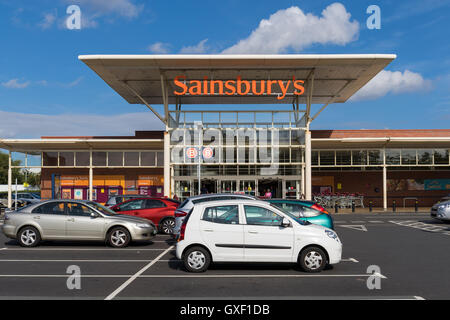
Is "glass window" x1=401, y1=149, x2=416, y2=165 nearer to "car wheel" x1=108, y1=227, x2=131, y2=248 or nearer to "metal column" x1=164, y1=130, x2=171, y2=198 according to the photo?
"metal column" x1=164, y1=130, x2=171, y2=198

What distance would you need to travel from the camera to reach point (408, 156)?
33.8 meters

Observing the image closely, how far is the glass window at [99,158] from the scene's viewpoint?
33156mm

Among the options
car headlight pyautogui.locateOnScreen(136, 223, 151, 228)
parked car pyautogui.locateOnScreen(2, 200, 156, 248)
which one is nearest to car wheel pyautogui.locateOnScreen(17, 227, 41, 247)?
parked car pyautogui.locateOnScreen(2, 200, 156, 248)

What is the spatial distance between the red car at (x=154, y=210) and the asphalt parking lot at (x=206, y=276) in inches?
137

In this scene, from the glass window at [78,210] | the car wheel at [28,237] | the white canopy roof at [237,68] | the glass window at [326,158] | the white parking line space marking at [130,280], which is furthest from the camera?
the glass window at [326,158]

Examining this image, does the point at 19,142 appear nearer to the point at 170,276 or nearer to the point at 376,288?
the point at 170,276

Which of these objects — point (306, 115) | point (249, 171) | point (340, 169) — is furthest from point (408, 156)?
point (249, 171)

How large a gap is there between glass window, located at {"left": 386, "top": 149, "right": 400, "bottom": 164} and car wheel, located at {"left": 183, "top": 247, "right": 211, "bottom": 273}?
2823cm

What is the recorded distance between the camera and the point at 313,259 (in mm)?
8930

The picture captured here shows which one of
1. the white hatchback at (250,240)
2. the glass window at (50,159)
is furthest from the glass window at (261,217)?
the glass window at (50,159)

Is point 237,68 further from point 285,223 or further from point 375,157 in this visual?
point 285,223

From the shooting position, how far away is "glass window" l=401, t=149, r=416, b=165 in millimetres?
33656

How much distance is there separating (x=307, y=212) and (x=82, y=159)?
81.5ft

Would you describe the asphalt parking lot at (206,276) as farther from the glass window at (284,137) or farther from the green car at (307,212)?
the glass window at (284,137)
